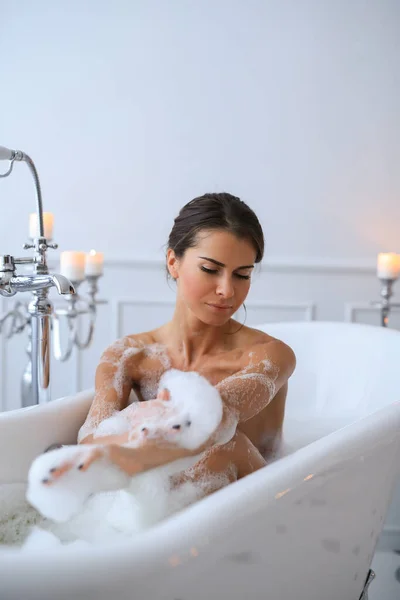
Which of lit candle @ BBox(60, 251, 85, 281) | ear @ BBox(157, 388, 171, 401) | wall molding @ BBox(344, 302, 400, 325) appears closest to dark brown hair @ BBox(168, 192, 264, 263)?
ear @ BBox(157, 388, 171, 401)

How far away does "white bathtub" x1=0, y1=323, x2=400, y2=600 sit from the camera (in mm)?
768

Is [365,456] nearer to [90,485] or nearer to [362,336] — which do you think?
[90,485]

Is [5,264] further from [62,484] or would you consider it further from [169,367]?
[62,484]

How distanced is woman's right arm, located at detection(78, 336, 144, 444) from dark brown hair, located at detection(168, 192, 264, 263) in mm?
270

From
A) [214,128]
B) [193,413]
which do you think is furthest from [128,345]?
[214,128]

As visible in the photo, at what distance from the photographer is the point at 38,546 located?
1214 mm

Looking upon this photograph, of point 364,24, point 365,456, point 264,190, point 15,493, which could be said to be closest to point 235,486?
point 365,456

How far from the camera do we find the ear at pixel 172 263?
59.9 inches

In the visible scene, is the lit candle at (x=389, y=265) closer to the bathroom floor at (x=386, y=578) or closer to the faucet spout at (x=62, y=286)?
the bathroom floor at (x=386, y=578)

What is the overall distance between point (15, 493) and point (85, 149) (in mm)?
1920

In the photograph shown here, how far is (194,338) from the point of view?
158 centimetres

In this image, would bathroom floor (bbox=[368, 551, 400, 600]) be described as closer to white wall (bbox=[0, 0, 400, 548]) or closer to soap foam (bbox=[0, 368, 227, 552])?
soap foam (bbox=[0, 368, 227, 552])

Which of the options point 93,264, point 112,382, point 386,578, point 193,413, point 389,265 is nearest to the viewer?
point 193,413

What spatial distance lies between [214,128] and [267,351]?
1.72 meters
